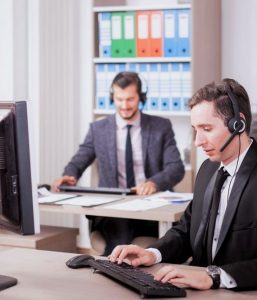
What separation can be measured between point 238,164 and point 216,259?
1.01 feet

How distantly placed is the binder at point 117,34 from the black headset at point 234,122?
249 centimetres

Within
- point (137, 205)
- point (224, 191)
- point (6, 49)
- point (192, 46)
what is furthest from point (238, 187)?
point (6, 49)

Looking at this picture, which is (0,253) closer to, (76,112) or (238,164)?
(238,164)

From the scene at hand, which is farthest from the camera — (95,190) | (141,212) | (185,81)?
(185,81)

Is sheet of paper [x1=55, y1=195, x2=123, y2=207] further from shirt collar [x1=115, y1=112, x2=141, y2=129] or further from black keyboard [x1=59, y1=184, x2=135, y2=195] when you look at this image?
shirt collar [x1=115, y1=112, x2=141, y2=129]

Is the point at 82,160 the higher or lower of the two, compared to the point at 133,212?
higher

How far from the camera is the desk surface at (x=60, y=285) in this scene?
1.51 m

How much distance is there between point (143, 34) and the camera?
4230mm

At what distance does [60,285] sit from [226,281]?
0.43 metres

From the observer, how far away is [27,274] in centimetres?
→ 171

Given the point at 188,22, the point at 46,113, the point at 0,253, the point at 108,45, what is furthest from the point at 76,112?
the point at 0,253

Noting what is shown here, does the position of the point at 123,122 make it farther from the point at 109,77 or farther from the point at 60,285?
the point at 60,285

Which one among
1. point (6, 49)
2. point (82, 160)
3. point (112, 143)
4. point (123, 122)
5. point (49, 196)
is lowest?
point (49, 196)

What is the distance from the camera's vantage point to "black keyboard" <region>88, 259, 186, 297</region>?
1481 mm
